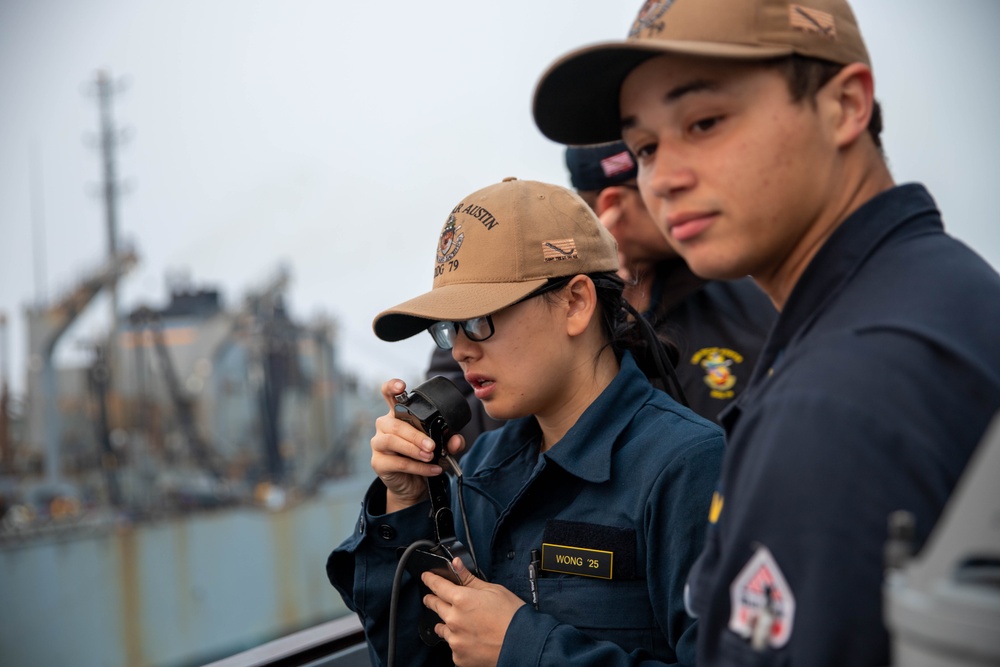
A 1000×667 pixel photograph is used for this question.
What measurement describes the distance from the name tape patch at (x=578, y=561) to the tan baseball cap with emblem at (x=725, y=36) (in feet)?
2.59

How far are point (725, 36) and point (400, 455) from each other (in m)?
1.02

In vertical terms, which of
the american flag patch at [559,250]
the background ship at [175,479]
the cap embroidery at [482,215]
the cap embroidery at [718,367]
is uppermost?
the cap embroidery at [482,215]

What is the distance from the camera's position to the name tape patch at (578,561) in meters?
1.47

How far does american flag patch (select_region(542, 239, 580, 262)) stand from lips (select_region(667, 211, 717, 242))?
24.4 inches

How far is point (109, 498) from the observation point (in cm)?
1791

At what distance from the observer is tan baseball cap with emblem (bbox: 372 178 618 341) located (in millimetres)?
1546

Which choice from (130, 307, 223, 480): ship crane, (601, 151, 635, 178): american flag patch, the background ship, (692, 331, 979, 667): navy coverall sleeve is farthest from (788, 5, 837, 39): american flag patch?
(130, 307, 223, 480): ship crane

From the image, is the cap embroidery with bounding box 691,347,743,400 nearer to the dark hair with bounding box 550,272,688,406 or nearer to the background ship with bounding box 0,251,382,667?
the dark hair with bounding box 550,272,688,406

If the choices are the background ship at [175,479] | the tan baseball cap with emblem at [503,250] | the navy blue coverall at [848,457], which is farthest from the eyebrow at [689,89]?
the background ship at [175,479]

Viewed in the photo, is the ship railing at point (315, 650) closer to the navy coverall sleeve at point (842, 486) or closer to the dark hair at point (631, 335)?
the dark hair at point (631, 335)

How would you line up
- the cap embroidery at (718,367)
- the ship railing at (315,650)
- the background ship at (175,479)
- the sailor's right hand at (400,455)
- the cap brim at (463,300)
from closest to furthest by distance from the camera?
1. the cap brim at (463,300)
2. the sailor's right hand at (400,455)
3. the ship railing at (315,650)
4. the cap embroidery at (718,367)
5. the background ship at (175,479)

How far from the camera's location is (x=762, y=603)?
2.56 feet

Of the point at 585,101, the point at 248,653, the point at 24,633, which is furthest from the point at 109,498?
the point at 585,101

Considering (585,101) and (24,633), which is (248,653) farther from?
(24,633)
